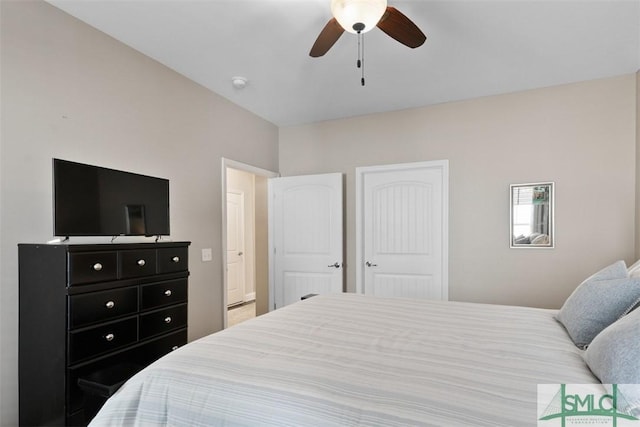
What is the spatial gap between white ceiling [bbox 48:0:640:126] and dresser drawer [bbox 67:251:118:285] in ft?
5.09

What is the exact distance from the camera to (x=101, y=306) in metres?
1.97

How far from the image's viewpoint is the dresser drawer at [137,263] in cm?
211

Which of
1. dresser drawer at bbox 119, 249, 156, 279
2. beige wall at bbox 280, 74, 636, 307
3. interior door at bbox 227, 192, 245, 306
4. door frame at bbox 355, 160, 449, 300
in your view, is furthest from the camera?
interior door at bbox 227, 192, 245, 306

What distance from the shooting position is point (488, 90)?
345 centimetres

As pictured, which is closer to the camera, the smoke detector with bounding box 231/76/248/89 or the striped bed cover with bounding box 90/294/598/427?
the striped bed cover with bounding box 90/294/598/427

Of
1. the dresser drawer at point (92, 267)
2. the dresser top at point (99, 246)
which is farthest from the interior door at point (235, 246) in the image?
the dresser drawer at point (92, 267)

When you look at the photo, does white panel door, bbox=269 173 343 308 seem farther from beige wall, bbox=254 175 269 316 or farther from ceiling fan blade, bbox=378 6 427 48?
ceiling fan blade, bbox=378 6 427 48

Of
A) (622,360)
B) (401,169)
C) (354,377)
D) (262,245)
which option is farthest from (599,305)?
(262,245)

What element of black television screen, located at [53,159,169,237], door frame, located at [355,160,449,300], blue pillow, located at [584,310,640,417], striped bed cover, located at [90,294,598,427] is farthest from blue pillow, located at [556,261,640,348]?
black television screen, located at [53,159,169,237]

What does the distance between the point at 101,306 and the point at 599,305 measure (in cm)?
248

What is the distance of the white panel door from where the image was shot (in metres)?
4.12

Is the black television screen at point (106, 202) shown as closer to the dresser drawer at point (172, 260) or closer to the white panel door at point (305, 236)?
the dresser drawer at point (172, 260)

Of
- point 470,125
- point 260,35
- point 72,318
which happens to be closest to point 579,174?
point 470,125

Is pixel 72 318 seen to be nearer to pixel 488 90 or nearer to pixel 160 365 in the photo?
pixel 160 365
